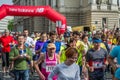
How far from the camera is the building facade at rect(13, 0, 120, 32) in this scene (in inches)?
2527

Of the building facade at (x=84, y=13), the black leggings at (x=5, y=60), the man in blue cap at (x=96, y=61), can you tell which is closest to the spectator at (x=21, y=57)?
the man in blue cap at (x=96, y=61)

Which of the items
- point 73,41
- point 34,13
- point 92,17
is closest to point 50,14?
point 34,13

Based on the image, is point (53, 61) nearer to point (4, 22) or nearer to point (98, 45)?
point (98, 45)

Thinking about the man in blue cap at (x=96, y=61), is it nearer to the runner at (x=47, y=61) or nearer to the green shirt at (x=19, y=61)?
the runner at (x=47, y=61)

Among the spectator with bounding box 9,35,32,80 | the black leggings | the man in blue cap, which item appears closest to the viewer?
the man in blue cap

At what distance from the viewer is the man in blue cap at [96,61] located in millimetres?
9594

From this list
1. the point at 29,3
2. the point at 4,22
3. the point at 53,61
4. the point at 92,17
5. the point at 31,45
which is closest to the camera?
the point at 53,61

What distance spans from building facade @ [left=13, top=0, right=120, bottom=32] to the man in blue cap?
46.8 metres

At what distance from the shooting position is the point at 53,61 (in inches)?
338

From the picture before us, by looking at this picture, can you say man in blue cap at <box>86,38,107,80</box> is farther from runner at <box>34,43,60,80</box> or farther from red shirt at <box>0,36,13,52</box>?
red shirt at <box>0,36,13,52</box>

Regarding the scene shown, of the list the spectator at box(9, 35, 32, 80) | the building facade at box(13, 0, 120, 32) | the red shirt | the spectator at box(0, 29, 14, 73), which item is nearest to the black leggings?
the spectator at box(0, 29, 14, 73)

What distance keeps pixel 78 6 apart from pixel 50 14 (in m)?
39.0

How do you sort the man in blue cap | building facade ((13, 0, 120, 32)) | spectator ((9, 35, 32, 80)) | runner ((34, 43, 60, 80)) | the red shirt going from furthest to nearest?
1. building facade ((13, 0, 120, 32))
2. the red shirt
3. spectator ((9, 35, 32, 80))
4. the man in blue cap
5. runner ((34, 43, 60, 80))

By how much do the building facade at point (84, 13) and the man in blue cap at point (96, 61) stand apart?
154 feet
